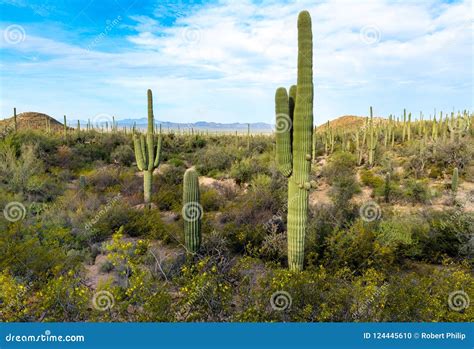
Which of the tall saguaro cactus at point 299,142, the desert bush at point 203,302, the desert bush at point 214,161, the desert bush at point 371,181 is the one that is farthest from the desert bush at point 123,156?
the desert bush at point 203,302

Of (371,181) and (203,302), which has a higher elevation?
(371,181)

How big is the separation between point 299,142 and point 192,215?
9.19 feet

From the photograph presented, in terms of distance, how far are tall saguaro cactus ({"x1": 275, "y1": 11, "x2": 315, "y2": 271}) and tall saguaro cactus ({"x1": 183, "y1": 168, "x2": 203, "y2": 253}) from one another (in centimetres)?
202

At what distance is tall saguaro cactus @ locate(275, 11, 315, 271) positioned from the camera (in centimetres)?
719

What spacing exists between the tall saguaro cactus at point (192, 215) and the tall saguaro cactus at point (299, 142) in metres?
2.02

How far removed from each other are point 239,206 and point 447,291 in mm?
6802

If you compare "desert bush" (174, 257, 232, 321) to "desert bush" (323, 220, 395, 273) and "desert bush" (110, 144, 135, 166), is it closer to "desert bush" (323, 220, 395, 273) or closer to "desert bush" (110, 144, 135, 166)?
"desert bush" (323, 220, 395, 273)

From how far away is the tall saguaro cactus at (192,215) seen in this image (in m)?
7.81

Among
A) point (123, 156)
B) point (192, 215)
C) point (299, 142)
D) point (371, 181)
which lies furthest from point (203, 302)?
point (123, 156)

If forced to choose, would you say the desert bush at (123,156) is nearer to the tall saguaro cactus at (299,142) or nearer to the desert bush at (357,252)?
the tall saguaro cactus at (299,142)

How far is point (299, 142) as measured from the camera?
7.26m

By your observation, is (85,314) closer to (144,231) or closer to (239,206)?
(144,231)

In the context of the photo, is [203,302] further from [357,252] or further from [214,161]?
[214,161]

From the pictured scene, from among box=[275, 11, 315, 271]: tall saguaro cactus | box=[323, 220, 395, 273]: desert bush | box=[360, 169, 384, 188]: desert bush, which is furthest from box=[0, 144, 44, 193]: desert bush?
box=[360, 169, 384, 188]: desert bush
